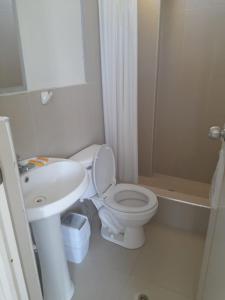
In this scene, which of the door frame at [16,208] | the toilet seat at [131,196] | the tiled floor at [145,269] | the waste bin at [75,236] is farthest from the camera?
the toilet seat at [131,196]

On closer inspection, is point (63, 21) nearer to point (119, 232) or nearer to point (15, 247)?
point (15, 247)

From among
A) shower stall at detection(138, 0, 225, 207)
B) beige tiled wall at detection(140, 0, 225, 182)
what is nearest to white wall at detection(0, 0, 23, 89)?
shower stall at detection(138, 0, 225, 207)

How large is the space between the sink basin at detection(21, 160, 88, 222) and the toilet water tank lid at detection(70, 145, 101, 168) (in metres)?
0.27

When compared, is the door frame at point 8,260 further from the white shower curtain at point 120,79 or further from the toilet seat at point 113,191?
the white shower curtain at point 120,79

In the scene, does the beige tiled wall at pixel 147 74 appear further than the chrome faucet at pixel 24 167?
Yes

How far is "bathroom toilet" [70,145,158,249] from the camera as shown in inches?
62.9

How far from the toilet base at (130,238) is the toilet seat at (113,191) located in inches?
7.4

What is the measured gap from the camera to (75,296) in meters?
1.43

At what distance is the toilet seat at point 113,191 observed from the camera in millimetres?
1627

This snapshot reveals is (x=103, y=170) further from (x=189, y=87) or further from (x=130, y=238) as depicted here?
(x=189, y=87)

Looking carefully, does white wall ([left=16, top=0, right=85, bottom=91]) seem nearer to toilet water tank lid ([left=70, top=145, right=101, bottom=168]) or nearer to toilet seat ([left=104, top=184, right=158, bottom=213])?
toilet water tank lid ([left=70, top=145, right=101, bottom=168])

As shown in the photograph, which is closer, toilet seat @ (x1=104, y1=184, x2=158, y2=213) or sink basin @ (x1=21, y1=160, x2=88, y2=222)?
sink basin @ (x1=21, y1=160, x2=88, y2=222)

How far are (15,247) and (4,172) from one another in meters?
0.24

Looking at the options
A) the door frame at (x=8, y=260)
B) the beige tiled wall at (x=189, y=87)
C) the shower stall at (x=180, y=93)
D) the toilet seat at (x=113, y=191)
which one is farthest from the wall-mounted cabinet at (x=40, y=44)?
the beige tiled wall at (x=189, y=87)
